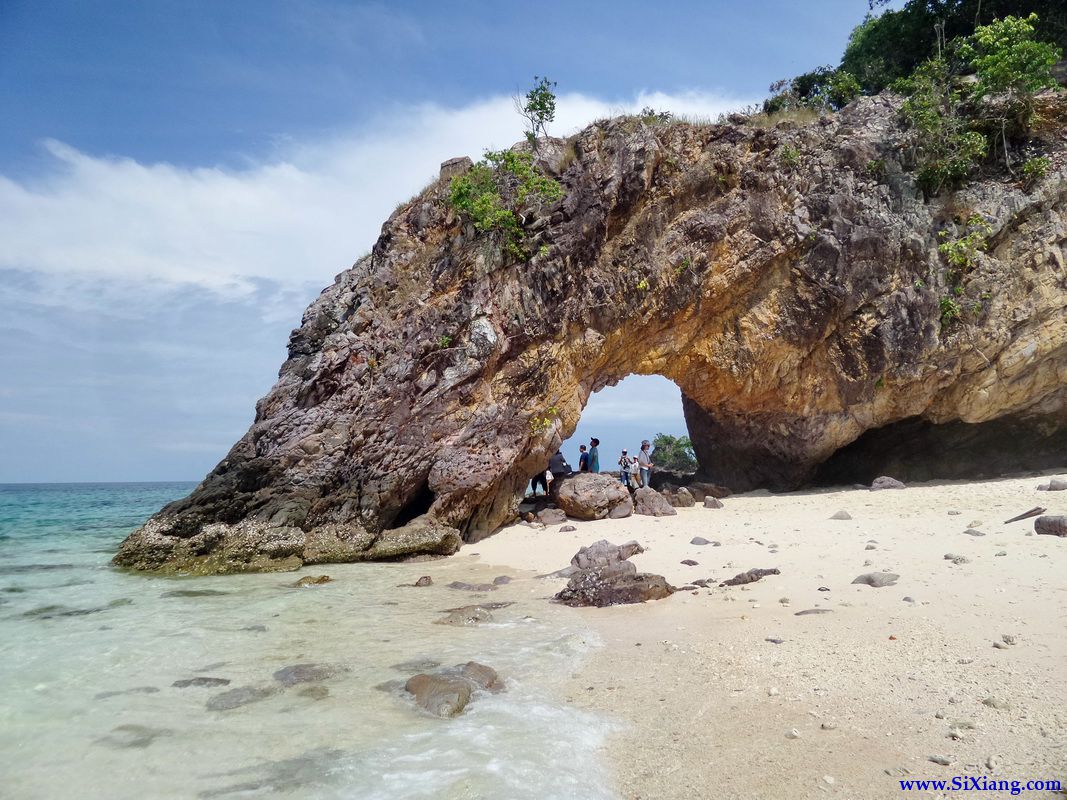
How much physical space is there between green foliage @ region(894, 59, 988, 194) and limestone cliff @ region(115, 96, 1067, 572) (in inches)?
17.4

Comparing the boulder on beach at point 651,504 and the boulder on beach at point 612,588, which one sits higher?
the boulder on beach at point 651,504

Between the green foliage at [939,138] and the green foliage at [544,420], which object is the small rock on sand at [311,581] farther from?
the green foliage at [939,138]

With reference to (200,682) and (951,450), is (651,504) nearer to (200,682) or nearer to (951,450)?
(951,450)

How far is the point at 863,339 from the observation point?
49.2 ft

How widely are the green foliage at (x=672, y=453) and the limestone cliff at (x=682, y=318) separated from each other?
1108 cm

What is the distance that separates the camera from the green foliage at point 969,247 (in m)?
14.5

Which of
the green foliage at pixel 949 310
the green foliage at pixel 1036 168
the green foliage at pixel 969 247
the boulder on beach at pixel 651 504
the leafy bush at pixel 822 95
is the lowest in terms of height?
the boulder on beach at pixel 651 504

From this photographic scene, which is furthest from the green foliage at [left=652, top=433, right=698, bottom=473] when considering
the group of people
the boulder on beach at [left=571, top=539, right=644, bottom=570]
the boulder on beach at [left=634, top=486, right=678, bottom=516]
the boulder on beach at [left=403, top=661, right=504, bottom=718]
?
the boulder on beach at [left=403, top=661, right=504, bottom=718]

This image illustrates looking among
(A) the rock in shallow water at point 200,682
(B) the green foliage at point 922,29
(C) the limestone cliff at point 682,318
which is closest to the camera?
(A) the rock in shallow water at point 200,682

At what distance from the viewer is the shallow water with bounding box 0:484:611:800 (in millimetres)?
3930

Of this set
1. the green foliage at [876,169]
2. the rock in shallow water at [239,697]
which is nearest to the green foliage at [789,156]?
the green foliage at [876,169]

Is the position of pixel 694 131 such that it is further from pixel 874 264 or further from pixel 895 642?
pixel 895 642

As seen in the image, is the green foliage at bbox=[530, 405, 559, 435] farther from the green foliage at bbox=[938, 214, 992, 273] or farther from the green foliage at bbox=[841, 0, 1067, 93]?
the green foliage at bbox=[841, 0, 1067, 93]

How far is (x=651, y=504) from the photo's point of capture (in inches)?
542
